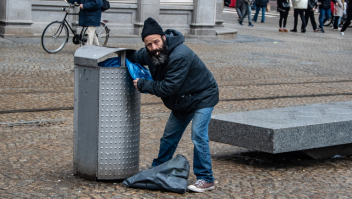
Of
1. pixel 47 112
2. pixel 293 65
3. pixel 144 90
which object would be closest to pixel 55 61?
pixel 47 112

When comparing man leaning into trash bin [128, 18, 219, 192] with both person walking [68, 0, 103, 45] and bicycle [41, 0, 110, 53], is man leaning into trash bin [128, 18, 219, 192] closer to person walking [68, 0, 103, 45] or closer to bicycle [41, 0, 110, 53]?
person walking [68, 0, 103, 45]

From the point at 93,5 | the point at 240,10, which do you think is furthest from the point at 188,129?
the point at 240,10

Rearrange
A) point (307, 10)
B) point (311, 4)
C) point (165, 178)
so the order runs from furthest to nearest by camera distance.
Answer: point (307, 10) < point (311, 4) < point (165, 178)

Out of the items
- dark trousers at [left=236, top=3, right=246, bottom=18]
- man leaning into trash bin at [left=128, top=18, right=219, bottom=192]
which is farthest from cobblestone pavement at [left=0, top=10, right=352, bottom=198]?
dark trousers at [left=236, top=3, right=246, bottom=18]

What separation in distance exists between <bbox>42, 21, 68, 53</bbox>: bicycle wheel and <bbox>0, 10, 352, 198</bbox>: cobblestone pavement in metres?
0.22

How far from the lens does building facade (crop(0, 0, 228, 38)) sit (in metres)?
13.6

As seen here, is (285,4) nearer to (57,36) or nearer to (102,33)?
(102,33)

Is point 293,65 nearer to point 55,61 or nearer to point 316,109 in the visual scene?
point 55,61

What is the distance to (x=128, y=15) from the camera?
15.6 meters

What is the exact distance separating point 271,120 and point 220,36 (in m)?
12.3

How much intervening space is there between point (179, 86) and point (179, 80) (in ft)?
0.15

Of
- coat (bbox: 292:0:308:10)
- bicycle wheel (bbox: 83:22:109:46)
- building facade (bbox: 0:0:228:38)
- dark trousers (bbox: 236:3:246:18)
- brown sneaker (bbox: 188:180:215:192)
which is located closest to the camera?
brown sneaker (bbox: 188:180:215:192)

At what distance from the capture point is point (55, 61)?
417 inches

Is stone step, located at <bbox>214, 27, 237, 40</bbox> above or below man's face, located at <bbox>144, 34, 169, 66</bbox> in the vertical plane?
below
